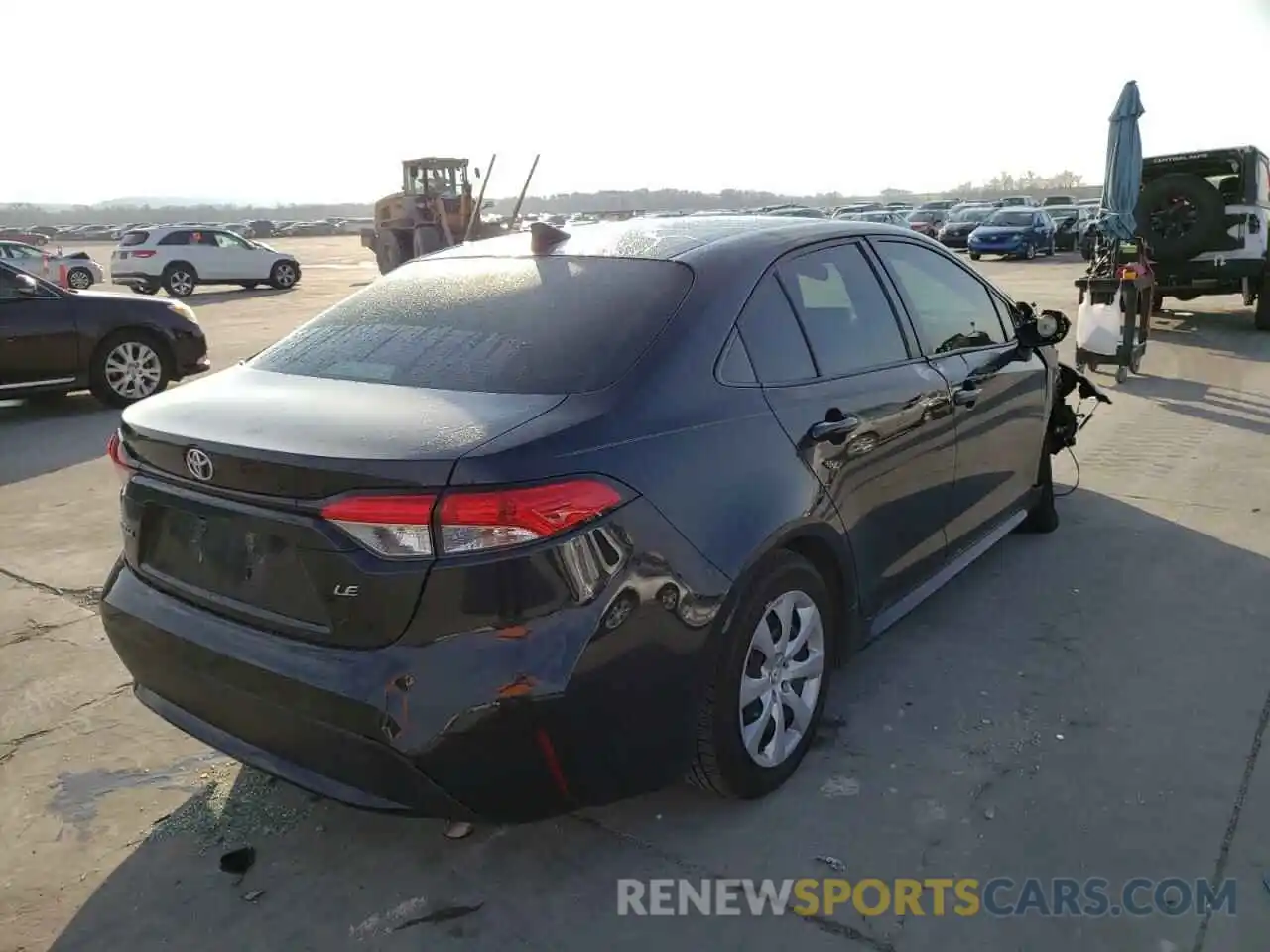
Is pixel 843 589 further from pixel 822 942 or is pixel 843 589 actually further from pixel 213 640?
pixel 213 640

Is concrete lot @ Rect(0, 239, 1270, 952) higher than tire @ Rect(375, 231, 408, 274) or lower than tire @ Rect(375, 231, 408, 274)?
lower

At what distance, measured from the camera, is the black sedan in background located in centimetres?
871

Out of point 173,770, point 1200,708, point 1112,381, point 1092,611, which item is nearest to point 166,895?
point 173,770

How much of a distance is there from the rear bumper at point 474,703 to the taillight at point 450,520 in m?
0.15

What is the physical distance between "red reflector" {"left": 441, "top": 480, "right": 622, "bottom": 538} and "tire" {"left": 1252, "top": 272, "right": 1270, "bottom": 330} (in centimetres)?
1288

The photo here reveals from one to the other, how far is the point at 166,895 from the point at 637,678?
1424 millimetres

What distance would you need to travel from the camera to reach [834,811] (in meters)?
Result: 2.96

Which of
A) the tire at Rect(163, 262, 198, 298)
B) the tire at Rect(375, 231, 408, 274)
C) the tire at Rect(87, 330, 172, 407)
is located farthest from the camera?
the tire at Rect(163, 262, 198, 298)

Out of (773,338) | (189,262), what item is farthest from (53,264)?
(773,338)

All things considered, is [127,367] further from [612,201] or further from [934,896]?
[612,201]

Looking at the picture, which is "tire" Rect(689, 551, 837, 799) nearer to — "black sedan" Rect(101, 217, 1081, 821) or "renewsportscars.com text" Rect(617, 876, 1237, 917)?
"black sedan" Rect(101, 217, 1081, 821)

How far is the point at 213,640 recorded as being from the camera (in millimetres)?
2547

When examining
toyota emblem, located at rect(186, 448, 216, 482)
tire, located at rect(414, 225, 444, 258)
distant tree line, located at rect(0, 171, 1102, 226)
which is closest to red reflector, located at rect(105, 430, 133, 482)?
toyota emblem, located at rect(186, 448, 216, 482)

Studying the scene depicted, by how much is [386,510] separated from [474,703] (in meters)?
0.48
